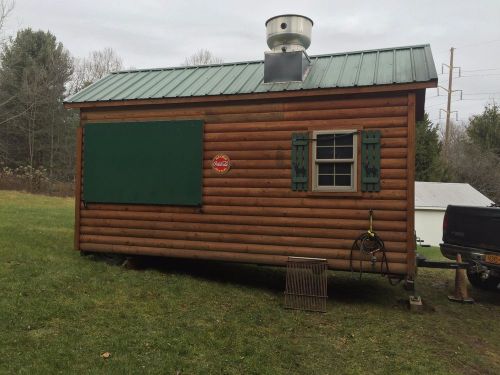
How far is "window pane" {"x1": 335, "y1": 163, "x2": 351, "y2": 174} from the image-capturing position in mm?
7439

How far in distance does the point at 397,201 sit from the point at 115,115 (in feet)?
19.0

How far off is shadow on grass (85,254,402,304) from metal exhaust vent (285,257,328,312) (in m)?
0.71

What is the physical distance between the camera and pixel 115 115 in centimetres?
873

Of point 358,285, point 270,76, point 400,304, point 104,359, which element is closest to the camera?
point 104,359

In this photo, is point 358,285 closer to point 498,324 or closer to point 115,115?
point 498,324

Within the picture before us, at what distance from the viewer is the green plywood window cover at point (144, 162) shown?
8203 millimetres

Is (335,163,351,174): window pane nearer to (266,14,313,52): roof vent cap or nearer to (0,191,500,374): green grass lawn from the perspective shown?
(0,191,500,374): green grass lawn

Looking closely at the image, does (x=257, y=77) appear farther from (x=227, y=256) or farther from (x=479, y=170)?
(x=479, y=170)

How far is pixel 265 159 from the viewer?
7832 mm

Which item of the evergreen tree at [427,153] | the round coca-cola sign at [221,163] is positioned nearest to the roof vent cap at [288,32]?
the round coca-cola sign at [221,163]

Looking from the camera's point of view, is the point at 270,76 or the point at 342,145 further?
the point at 270,76

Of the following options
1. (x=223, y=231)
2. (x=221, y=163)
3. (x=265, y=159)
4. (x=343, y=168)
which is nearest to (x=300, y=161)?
(x=265, y=159)

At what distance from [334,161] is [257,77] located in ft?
8.39

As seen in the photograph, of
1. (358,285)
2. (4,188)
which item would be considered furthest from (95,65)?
(358,285)
